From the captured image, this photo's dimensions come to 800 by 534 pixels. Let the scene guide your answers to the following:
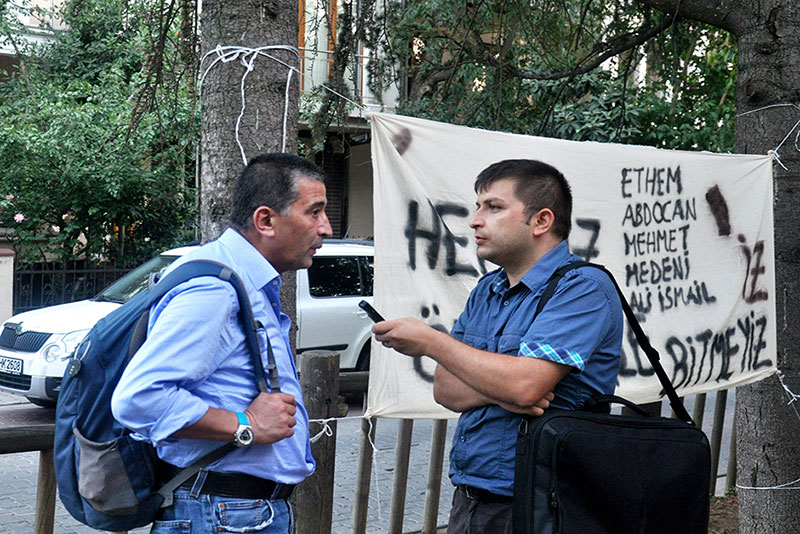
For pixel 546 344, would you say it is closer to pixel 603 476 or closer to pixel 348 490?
pixel 603 476

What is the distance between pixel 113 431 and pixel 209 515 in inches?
12.2

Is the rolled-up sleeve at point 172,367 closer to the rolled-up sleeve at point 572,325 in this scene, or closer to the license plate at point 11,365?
the rolled-up sleeve at point 572,325

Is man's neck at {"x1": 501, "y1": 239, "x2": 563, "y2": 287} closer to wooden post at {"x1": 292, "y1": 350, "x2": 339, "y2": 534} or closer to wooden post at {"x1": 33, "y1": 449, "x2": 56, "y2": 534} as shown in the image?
wooden post at {"x1": 292, "y1": 350, "x2": 339, "y2": 534}

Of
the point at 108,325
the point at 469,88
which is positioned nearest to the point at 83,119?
the point at 469,88

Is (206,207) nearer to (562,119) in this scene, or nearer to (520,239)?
(520,239)

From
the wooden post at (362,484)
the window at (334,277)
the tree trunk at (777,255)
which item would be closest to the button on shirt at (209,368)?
the wooden post at (362,484)

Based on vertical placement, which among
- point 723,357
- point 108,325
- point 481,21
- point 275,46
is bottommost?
point 723,357

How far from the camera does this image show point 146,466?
214 centimetres

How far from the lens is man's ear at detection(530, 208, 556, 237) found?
2.50 m

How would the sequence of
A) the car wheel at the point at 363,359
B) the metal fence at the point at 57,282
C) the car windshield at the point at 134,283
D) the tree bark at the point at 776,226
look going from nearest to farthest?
the tree bark at the point at 776,226
the car windshield at the point at 134,283
the car wheel at the point at 363,359
the metal fence at the point at 57,282

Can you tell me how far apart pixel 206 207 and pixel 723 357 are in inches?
105

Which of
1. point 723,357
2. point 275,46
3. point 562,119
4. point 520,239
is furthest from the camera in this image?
point 562,119

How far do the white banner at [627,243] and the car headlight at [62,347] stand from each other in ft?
19.1

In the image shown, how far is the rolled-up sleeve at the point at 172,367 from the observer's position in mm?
1973
